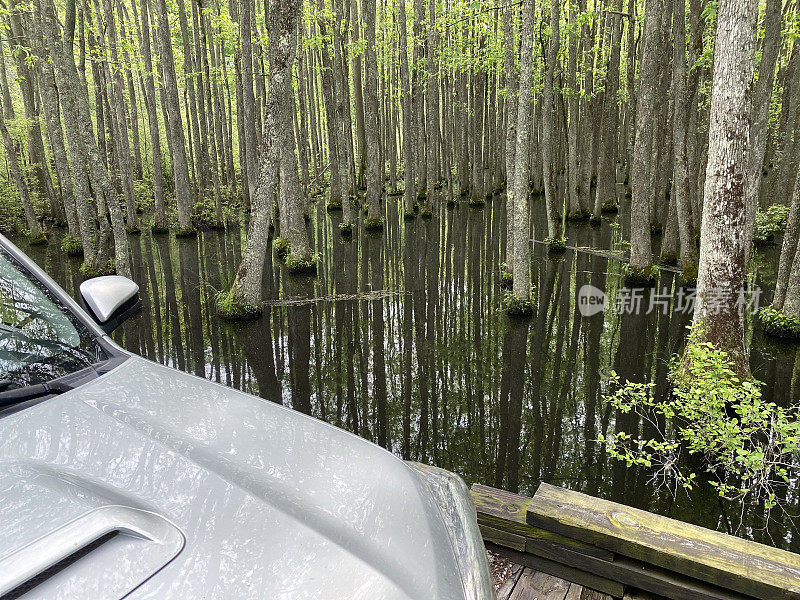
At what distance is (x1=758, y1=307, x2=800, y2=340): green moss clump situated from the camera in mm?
8367

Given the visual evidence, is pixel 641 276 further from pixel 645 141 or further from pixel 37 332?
pixel 37 332

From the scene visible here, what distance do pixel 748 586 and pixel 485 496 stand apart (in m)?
1.42

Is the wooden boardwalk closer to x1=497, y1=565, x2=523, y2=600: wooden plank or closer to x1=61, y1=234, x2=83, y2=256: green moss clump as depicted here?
x1=497, y1=565, x2=523, y2=600: wooden plank

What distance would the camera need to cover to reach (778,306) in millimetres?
8773

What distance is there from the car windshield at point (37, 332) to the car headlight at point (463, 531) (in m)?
1.35

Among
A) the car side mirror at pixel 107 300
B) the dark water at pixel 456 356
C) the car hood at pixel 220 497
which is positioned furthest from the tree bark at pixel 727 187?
the car side mirror at pixel 107 300

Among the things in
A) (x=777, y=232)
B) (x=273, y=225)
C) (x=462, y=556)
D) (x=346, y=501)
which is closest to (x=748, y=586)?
(x=462, y=556)

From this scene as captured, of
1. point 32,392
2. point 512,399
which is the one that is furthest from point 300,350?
point 32,392

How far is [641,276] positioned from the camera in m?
11.7

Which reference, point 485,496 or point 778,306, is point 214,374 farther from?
point 778,306

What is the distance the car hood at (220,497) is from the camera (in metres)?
1.08

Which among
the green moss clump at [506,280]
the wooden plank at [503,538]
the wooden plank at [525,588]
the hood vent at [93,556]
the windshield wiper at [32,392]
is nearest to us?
the hood vent at [93,556]

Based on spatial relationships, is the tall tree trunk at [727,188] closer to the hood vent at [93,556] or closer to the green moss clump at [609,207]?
the hood vent at [93,556]

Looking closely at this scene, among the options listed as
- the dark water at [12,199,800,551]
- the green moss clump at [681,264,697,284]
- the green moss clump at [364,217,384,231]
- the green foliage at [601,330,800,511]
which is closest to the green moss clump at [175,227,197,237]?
the dark water at [12,199,800,551]
